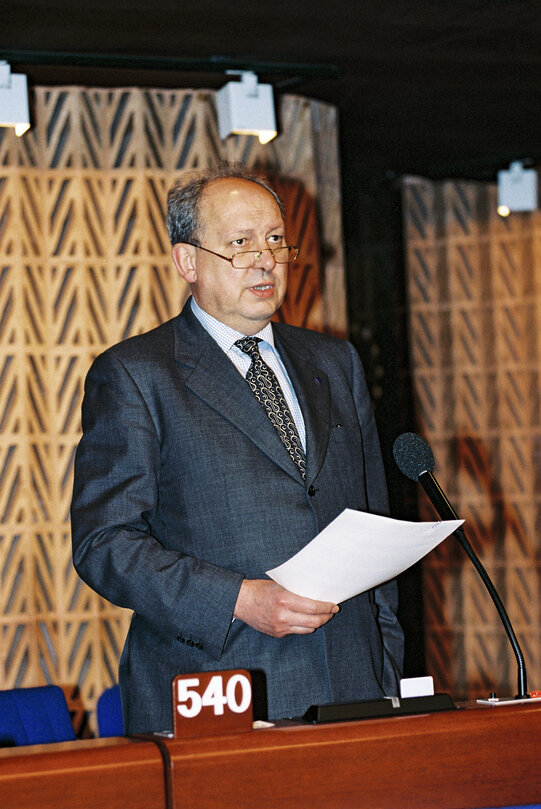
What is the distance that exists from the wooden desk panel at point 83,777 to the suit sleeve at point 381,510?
3.08 feet

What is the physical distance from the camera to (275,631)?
1.83 metres

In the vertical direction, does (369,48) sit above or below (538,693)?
above

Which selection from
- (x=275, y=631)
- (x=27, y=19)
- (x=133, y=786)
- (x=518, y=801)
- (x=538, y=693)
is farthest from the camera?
(x=27, y=19)

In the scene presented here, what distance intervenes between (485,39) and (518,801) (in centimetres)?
332

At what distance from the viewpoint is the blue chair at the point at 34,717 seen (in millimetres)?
2723

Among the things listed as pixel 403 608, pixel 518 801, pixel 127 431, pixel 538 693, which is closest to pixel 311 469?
pixel 127 431

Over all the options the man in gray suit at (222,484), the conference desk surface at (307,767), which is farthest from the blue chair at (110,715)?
the conference desk surface at (307,767)

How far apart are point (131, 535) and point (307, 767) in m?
0.63

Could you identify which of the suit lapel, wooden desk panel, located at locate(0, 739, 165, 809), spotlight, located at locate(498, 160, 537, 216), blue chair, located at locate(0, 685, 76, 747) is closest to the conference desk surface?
wooden desk panel, located at locate(0, 739, 165, 809)

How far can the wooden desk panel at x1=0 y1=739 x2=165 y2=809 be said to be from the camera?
4.27ft

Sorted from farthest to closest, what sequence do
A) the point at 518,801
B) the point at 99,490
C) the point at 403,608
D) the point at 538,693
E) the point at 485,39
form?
1. the point at 403,608
2. the point at 485,39
3. the point at 99,490
4. the point at 538,693
5. the point at 518,801

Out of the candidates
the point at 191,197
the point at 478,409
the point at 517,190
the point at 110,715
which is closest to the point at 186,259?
the point at 191,197

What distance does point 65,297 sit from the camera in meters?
4.37

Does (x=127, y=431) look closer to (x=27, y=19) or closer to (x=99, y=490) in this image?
(x=99, y=490)
